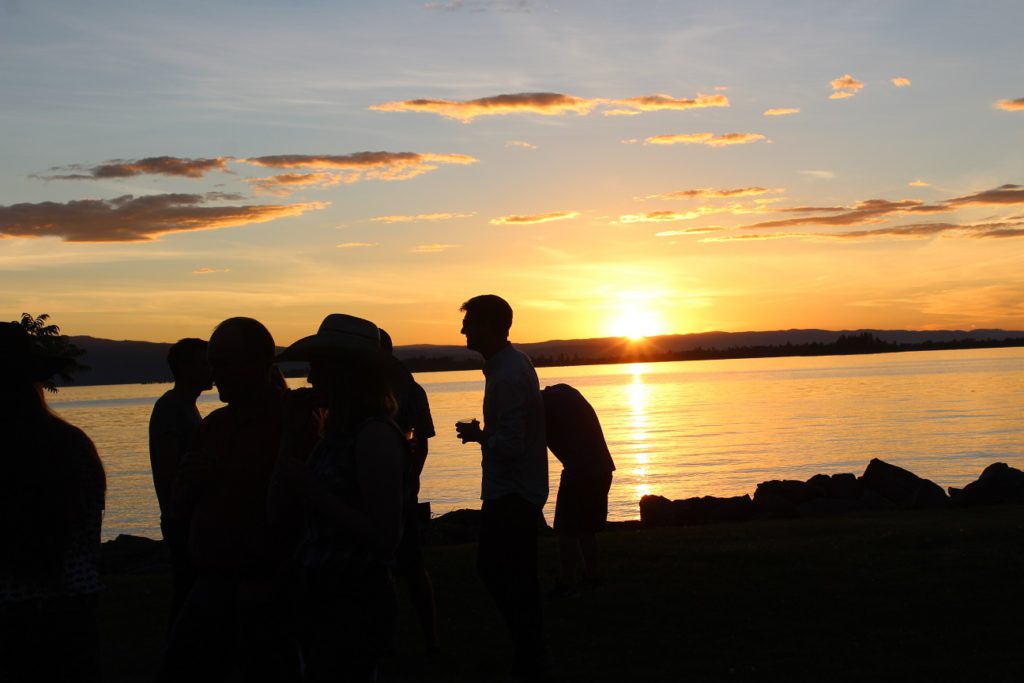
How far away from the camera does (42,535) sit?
13.2 ft

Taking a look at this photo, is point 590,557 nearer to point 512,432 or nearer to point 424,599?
point 424,599

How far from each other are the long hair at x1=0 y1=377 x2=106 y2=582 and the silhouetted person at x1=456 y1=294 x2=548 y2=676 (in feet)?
9.55

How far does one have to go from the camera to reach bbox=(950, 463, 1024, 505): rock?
16531 millimetres

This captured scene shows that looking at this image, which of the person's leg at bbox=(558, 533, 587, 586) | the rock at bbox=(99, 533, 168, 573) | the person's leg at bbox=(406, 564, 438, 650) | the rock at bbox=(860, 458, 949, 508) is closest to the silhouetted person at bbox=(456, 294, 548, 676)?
the person's leg at bbox=(406, 564, 438, 650)

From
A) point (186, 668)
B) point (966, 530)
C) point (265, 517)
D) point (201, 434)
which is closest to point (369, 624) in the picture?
point (265, 517)

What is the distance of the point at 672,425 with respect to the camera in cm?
5188

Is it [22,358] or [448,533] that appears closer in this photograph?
[22,358]

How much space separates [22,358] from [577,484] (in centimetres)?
650

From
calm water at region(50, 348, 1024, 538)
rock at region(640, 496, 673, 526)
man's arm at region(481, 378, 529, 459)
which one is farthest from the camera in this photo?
calm water at region(50, 348, 1024, 538)

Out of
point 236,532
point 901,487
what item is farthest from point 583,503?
point 901,487

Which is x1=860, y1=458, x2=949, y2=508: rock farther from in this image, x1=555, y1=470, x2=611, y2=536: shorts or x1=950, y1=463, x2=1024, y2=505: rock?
x1=555, y1=470, x2=611, y2=536: shorts

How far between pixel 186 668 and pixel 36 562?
730 millimetres

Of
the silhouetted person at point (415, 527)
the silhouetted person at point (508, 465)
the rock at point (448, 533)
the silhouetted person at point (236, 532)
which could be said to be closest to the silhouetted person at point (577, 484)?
the silhouetted person at point (415, 527)

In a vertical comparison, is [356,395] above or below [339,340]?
below
